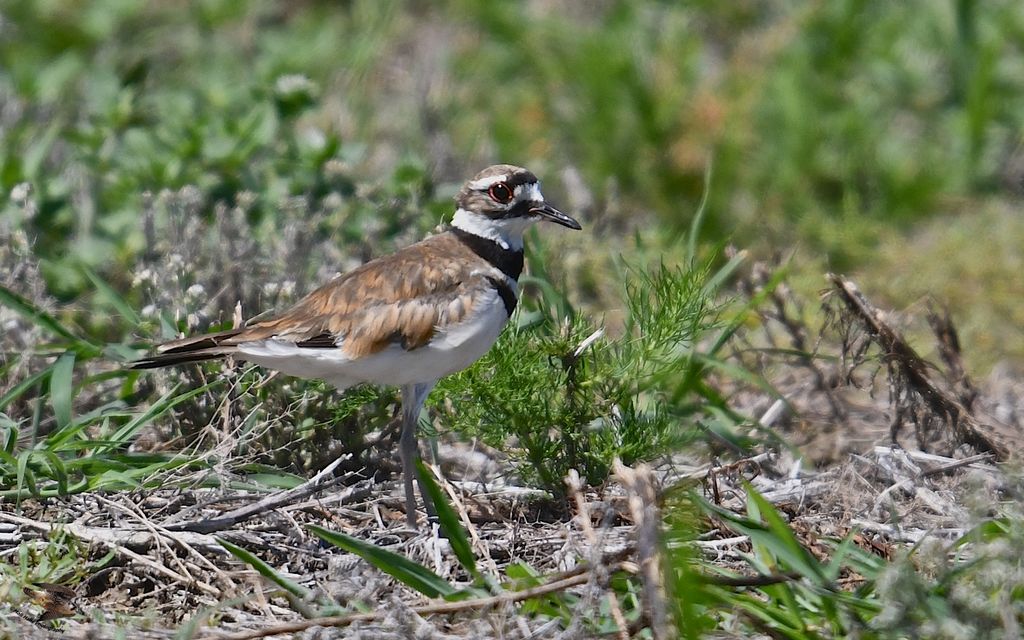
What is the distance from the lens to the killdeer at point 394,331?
162 inches

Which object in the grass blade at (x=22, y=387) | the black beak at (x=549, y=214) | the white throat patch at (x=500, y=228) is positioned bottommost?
the grass blade at (x=22, y=387)

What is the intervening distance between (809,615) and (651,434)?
82cm

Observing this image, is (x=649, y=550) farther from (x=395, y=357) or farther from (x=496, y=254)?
(x=496, y=254)

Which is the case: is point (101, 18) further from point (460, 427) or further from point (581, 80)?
point (460, 427)

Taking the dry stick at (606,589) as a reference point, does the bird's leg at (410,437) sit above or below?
below

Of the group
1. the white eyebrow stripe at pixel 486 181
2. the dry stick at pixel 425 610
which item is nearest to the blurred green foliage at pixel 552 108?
the white eyebrow stripe at pixel 486 181

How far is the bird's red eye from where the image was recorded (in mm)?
4668

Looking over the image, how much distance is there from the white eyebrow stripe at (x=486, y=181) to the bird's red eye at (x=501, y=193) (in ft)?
0.04

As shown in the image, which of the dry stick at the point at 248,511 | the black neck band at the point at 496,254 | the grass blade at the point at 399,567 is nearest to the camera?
the grass blade at the point at 399,567

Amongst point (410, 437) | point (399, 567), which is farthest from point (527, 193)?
point (399, 567)

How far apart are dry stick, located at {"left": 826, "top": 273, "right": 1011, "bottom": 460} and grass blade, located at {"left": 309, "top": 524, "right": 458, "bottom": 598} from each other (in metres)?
1.68

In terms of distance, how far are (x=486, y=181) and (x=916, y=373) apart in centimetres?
157

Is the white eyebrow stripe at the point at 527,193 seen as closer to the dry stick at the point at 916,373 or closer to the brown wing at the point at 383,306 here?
the brown wing at the point at 383,306

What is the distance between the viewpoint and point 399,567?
3.54 meters
